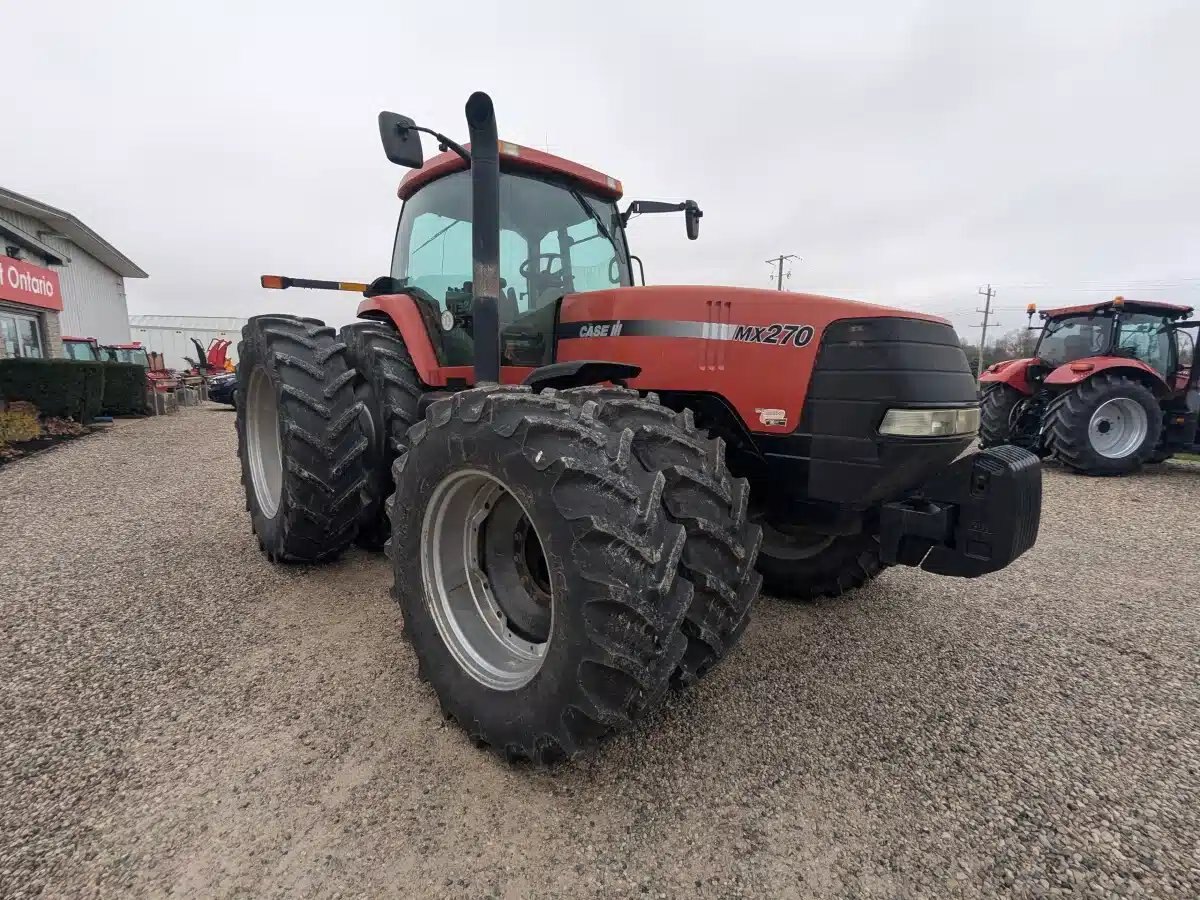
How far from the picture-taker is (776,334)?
2.19 metres

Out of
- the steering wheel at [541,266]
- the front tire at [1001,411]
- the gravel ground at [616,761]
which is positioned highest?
the steering wheel at [541,266]

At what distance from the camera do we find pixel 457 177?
3.22 metres

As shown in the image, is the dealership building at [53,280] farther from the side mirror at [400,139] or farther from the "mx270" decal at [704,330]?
the "mx270" decal at [704,330]

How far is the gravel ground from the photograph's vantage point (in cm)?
155

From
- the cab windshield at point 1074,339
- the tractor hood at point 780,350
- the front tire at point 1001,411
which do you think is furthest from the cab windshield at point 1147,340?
the tractor hood at point 780,350

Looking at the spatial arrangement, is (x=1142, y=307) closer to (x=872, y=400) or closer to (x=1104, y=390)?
(x=1104, y=390)

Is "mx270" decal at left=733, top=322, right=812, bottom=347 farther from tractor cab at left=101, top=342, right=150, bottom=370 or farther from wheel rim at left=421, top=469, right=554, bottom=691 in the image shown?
tractor cab at left=101, top=342, right=150, bottom=370

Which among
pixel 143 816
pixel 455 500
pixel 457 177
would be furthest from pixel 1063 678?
pixel 457 177

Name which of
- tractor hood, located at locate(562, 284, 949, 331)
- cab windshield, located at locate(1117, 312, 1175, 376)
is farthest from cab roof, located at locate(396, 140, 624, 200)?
cab windshield, located at locate(1117, 312, 1175, 376)

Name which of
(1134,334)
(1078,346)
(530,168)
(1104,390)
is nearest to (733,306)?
(530,168)

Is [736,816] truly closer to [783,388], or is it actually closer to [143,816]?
[783,388]

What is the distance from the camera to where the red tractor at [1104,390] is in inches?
283

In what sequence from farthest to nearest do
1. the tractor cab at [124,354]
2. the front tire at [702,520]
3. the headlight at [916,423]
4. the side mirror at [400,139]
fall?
the tractor cab at [124,354] < the side mirror at [400,139] < the headlight at [916,423] < the front tire at [702,520]

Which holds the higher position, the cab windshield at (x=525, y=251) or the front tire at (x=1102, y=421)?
the cab windshield at (x=525, y=251)
